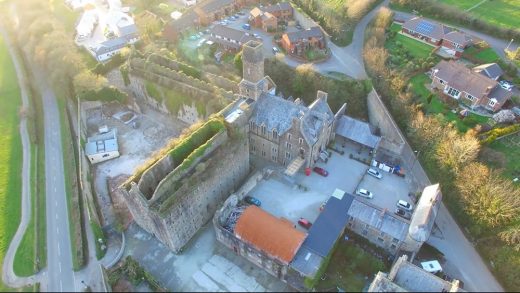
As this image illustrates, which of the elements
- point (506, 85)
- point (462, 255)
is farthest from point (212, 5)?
point (462, 255)

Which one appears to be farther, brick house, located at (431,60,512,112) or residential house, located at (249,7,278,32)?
residential house, located at (249,7,278,32)

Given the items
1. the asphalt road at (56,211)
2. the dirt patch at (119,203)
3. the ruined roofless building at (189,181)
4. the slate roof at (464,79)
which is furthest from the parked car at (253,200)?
the slate roof at (464,79)

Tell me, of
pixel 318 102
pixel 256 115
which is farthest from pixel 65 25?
pixel 318 102

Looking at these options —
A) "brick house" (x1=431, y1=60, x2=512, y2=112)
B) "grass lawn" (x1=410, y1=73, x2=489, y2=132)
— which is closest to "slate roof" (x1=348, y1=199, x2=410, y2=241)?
"grass lawn" (x1=410, y1=73, x2=489, y2=132)

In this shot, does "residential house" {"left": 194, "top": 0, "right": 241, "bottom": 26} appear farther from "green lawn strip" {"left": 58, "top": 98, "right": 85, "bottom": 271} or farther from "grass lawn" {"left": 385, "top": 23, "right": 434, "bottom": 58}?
"grass lawn" {"left": 385, "top": 23, "right": 434, "bottom": 58}

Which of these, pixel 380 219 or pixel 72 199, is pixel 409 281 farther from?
pixel 72 199

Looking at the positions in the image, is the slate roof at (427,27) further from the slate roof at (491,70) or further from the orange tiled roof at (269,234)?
the orange tiled roof at (269,234)
